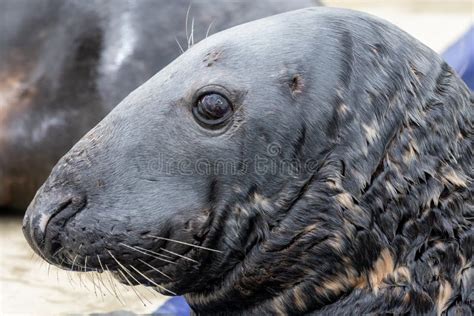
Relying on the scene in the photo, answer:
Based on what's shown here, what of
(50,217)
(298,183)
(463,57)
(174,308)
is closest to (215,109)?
(298,183)

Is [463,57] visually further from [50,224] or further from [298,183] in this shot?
[50,224]

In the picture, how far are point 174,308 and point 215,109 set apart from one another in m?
1.60

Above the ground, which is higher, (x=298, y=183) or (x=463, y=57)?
(x=298, y=183)

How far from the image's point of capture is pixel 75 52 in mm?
5117

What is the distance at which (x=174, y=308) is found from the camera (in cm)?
383

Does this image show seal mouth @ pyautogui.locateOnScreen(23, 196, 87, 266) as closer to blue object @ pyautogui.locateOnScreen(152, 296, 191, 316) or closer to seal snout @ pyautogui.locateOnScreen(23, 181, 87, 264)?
seal snout @ pyautogui.locateOnScreen(23, 181, 87, 264)

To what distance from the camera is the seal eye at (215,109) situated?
2.41m

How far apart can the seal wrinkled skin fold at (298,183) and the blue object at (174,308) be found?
4.23ft

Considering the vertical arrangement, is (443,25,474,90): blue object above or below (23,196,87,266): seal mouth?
below

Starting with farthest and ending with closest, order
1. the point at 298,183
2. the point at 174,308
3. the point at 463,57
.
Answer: the point at 463,57 < the point at 174,308 < the point at 298,183

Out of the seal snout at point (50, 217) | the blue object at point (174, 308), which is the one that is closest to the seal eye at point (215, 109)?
the seal snout at point (50, 217)

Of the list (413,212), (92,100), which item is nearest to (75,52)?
(92,100)

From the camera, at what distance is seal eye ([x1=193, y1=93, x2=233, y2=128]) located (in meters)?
2.41

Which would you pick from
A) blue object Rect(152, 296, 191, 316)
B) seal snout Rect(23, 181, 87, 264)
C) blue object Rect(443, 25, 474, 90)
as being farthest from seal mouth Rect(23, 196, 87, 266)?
blue object Rect(443, 25, 474, 90)
